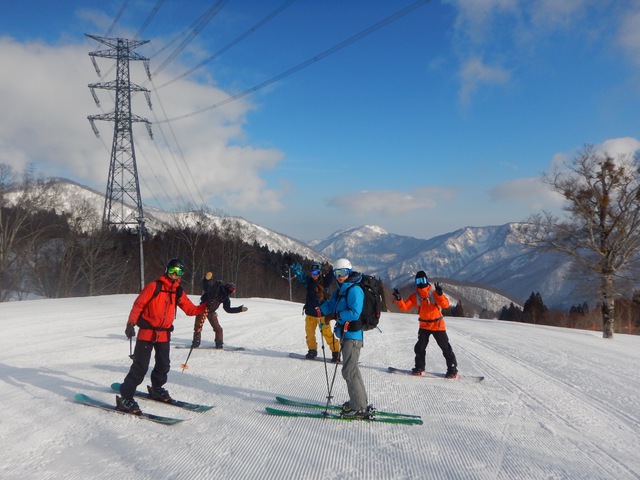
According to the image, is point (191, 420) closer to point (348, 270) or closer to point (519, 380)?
point (348, 270)

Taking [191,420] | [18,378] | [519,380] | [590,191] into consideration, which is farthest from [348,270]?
[590,191]

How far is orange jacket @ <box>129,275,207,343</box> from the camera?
5.70 m

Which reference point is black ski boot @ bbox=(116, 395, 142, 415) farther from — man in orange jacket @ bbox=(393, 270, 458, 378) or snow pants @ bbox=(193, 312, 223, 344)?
man in orange jacket @ bbox=(393, 270, 458, 378)

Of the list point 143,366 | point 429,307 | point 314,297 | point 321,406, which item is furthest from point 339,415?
point 314,297

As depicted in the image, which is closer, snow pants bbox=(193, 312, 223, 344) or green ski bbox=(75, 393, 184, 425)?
green ski bbox=(75, 393, 184, 425)

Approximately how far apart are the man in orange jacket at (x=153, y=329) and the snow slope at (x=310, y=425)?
272mm

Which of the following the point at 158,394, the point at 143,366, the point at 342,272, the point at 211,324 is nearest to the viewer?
the point at 143,366

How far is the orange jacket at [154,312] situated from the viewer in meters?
5.70

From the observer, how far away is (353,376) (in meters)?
5.51

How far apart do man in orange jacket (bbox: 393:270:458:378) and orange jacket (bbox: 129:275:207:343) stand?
3.96 m

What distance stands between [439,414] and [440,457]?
150cm

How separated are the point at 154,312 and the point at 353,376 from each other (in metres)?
2.75

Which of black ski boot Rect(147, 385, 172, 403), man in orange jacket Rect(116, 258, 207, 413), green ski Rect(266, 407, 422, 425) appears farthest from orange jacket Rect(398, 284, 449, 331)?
black ski boot Rect(147, 385, 172, 403)

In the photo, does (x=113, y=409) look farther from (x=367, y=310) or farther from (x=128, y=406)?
(x=367, y=310)
